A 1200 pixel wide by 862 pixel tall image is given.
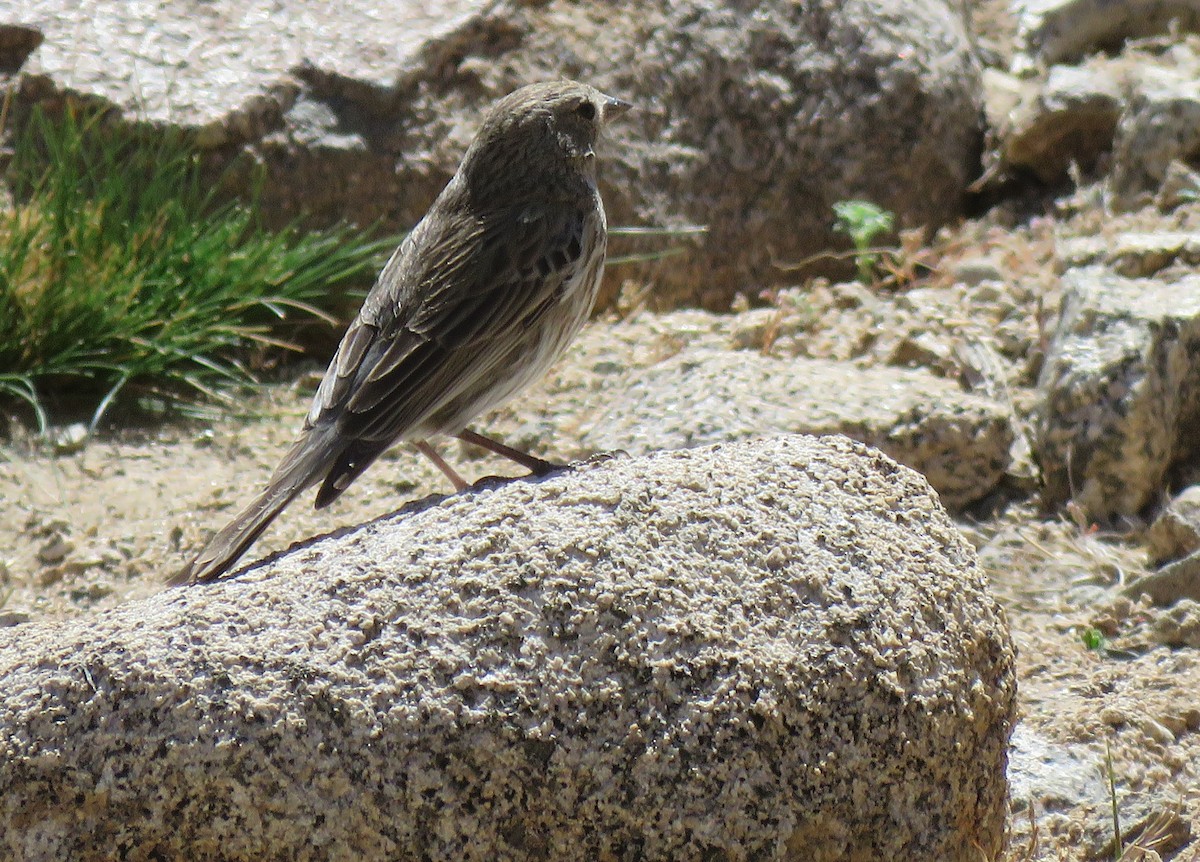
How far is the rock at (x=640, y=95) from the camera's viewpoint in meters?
6.81

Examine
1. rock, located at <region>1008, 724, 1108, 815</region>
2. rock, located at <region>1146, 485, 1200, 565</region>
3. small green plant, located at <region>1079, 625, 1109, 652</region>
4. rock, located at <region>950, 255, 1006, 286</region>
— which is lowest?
small green plant, located at <region>1079, 625, 1109, 652</region>

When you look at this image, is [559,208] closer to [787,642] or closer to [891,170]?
[787,642]

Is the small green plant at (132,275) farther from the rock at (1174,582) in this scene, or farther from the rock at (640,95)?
the rock at (1174,582)

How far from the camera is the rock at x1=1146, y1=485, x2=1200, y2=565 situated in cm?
491

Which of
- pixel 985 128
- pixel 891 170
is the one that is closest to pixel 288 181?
pixel 891 170

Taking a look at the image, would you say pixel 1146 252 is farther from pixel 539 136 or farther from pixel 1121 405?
pixel 539 136

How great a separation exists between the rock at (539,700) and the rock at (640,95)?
156 inches

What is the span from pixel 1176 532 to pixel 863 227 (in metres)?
2.42

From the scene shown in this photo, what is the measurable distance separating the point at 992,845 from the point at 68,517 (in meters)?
3.77

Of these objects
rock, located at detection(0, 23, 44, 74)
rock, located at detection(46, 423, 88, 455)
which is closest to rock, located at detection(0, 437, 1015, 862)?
rock, located at detection(46, 423, 88, 455)

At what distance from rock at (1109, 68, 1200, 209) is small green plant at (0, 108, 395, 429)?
11.2 ft

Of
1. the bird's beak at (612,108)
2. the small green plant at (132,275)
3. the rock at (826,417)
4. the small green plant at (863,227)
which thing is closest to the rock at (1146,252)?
the small green plant at (863,227)

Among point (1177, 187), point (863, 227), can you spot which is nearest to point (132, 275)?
point (863, 227)

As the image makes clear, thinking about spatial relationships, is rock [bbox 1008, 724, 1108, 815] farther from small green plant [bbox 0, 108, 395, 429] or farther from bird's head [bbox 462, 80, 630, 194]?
small green plant [bbox 0, 108, 395, 429]
